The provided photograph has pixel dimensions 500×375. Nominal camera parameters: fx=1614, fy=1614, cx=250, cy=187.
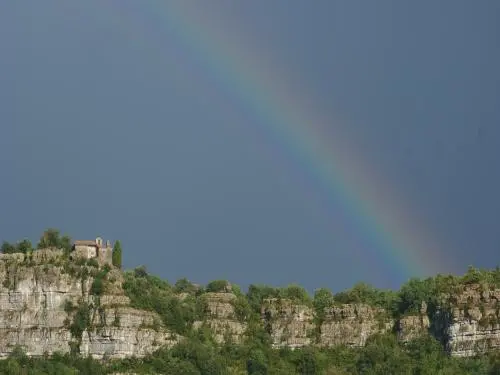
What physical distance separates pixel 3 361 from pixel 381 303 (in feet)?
118

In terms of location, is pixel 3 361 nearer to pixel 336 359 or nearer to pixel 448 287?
pixel 336 359

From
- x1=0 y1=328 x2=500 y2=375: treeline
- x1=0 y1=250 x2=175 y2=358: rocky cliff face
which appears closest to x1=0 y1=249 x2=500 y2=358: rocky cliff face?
x1=0 y1=250 x2=175 y2=358: rocky cliff face

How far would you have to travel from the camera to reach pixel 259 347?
146 meters

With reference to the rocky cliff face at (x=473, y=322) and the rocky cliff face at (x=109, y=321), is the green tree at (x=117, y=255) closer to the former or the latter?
the rocky cliff face at (x=109, y=321)

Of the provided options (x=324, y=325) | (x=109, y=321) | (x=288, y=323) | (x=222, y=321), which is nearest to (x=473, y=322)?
(x=324, y=325)

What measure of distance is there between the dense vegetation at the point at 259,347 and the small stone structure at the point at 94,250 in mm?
1025

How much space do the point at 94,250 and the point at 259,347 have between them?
18006 mm

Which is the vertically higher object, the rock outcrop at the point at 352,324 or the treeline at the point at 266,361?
the rock outcrop at the point at 352,324

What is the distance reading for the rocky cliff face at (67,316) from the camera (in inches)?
5566

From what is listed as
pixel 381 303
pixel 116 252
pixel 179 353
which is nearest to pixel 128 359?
pixel 179 353

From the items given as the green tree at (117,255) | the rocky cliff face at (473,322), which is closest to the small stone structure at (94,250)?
the green tree at (117,255)

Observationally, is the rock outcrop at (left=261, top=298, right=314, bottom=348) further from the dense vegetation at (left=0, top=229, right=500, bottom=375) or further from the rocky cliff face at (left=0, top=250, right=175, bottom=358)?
the rocky cliff face at (left=0, top=250, right=175, bottom=358)

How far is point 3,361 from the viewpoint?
139375 mm

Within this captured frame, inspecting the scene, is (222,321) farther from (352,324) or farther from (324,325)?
(352,324)
